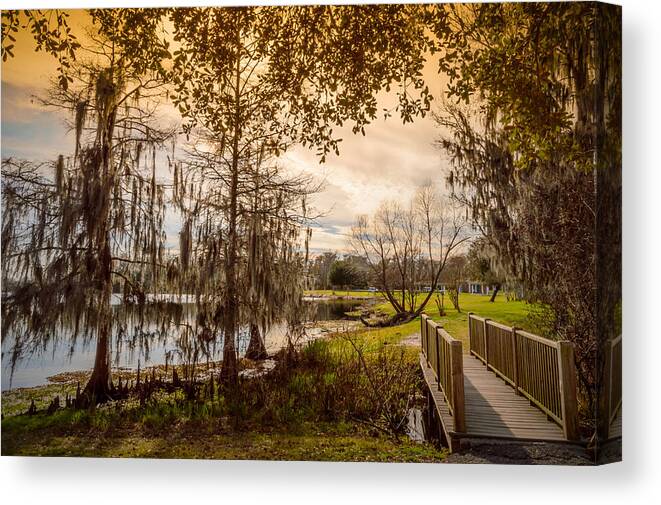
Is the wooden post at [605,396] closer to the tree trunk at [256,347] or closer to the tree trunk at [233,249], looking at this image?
the tree trunk at [256,347]

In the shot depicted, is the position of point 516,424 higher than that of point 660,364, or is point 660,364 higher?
point 660,364

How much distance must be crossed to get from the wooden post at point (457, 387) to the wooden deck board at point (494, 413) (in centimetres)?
9

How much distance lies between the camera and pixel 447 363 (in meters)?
3.76

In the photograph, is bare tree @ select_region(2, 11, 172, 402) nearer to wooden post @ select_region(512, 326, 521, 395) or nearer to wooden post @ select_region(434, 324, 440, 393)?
wooden post @ select_region(434, 324, 440, 393)

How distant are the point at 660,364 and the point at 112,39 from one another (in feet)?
15.9

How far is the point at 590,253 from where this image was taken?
3779 millimetres

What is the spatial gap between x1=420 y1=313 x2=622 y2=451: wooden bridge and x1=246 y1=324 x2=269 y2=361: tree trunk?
1.24 meters

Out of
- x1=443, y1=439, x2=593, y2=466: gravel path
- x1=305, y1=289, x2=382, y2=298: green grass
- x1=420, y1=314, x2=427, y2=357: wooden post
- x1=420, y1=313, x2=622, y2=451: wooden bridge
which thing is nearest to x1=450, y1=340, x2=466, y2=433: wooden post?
x1=420, y1=313, x2=622, y2=451: wooden bridge

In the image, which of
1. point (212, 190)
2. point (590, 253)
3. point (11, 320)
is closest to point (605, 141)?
point (590, 253)

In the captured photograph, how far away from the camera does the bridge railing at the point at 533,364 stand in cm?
355

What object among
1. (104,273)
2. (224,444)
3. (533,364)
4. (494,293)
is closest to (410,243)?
(494,293)

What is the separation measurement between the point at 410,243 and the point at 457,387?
3.72 feet

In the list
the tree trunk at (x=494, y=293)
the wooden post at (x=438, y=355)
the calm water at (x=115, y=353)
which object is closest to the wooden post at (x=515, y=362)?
the tree trunk at (x=494, y=293)

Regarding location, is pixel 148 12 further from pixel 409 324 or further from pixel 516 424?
pixel 516 424
